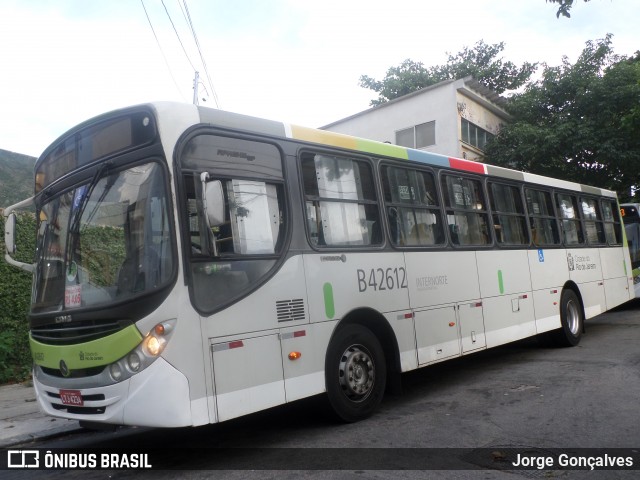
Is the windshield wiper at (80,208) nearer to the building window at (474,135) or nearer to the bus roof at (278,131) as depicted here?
the bus roof at (278,131)

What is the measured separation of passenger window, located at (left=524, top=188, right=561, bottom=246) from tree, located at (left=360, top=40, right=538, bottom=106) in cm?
1949

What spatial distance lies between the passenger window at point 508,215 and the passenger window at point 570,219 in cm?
165

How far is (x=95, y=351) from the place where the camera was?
4590 mm

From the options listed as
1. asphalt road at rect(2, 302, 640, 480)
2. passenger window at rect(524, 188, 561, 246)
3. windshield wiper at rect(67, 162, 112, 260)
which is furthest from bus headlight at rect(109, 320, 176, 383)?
passenger window at rect(524, 188, 561, 246)

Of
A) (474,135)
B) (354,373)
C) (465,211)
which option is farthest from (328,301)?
(474,135)

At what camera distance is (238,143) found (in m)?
5.20

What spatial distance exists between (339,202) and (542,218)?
542cm

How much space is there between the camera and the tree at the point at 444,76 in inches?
1131

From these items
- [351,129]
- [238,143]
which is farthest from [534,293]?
[351,129]

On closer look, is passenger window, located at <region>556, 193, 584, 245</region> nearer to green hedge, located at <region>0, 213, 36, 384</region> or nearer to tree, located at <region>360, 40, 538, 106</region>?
green hedge, located at <region>0, 213, 36, 384</region>

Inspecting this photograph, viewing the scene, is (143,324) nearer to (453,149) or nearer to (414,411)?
(414,411)

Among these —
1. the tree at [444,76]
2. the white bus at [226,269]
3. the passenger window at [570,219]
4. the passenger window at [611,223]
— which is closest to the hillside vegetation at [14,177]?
the white bus at [226,269]

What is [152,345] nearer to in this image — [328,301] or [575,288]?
[328,301]

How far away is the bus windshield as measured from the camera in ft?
14.9
